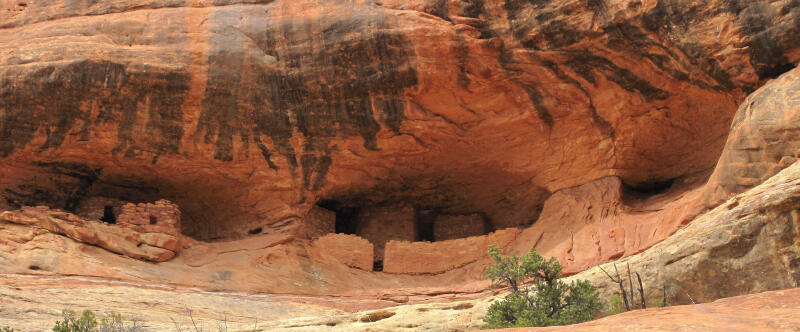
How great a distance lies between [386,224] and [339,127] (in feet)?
8.56

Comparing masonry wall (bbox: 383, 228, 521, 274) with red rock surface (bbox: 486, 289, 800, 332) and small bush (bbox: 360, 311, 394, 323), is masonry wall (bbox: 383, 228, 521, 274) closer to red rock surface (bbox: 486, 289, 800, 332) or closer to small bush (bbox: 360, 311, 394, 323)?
small bush (bbox: 360, 311, 394, 323)

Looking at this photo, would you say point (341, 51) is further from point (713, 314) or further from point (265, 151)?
point (713, 314)

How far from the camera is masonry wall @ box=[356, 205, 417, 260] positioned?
1558 cm

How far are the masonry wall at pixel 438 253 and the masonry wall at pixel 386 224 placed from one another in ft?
4.67

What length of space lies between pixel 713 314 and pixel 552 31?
7319 millimetres

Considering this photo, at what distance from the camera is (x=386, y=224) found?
1581 centimetres

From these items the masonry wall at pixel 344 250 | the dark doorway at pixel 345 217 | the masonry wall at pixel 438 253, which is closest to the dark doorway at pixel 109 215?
the masonry wall at pixel 344 250

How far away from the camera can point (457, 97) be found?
13.6 metres

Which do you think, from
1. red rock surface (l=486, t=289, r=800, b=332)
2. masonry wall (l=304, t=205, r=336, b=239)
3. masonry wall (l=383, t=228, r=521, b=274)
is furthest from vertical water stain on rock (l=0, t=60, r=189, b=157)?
red rock surface (l=486, t=289, r=800, b=332)

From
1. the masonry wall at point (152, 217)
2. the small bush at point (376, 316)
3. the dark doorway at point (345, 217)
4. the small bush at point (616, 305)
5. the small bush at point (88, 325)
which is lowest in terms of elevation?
the small bush at point (88, 325)

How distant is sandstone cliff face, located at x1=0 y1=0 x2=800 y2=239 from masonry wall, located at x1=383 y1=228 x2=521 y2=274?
1.35 m

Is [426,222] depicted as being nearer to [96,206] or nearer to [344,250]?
[344,250]

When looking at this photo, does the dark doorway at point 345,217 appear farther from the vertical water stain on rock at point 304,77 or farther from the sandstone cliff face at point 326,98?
the vertical water stain on rock at point 304,77

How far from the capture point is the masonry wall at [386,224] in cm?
1558
